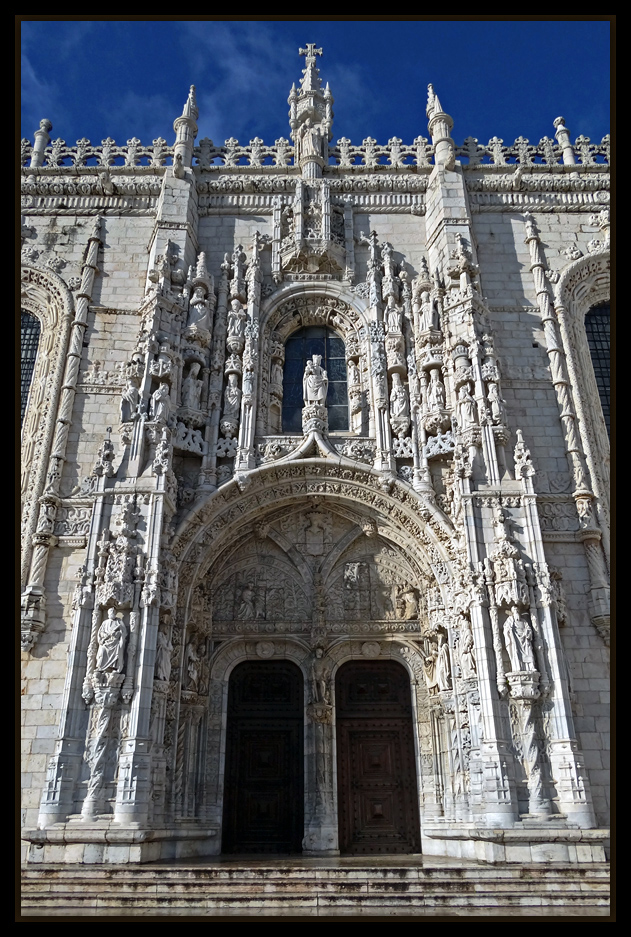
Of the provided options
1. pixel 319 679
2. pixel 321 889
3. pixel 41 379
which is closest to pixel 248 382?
pixel 41 379

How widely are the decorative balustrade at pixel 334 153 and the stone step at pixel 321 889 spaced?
14257 millimetres

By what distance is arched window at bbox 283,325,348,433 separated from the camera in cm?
1451

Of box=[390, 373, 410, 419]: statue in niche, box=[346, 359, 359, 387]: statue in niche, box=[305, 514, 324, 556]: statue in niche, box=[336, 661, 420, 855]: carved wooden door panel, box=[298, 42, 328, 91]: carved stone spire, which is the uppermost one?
box=[298, 42, 328, 91]: carved stone spire

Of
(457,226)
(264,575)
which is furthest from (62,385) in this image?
(457,226)

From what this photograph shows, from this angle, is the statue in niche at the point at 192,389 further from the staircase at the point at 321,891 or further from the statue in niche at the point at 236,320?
the staircase at the point at 321,891

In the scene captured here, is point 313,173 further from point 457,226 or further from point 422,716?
point 422,716

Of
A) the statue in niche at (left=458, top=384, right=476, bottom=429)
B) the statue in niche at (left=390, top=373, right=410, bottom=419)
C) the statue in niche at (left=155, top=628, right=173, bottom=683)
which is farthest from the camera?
the statue in niche at (left=390, top=373, right=410, bottom=419)

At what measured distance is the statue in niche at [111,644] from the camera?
10.6 meters

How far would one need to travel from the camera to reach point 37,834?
9.66 meters

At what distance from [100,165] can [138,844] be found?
1425 centimetres

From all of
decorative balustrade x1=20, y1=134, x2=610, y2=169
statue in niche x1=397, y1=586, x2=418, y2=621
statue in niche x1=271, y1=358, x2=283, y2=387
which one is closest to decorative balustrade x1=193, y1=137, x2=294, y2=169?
decorative balustrade x1=20, y1=134, x2=610, y2=169

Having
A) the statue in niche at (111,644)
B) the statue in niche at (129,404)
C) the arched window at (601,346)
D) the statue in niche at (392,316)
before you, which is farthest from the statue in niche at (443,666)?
the statue in niche at (129,404)

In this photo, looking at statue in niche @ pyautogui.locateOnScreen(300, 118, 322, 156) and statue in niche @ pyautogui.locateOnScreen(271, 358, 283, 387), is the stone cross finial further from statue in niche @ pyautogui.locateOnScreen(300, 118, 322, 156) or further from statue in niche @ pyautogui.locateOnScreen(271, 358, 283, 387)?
statue in niche @ pyautogui.locateOnScreen(271, 358, 283, 387)

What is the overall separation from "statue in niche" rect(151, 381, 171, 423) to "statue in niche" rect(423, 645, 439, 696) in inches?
247
